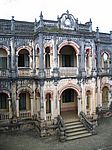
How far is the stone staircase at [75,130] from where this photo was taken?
1692 centimetres

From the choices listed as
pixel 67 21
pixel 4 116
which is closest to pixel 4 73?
pixel 4 116

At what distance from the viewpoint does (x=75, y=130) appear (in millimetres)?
17594

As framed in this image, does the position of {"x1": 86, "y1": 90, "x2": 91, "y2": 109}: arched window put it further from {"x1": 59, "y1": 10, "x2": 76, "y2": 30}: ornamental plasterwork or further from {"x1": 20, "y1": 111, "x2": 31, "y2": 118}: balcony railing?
{"x1": 59, "y1": 10, "x2": 76, "y2": 30}: ornamental plasterwork

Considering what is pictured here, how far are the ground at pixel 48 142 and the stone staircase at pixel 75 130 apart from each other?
473mm

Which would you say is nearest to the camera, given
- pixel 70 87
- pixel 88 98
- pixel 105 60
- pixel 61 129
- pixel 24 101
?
pixel 61 129

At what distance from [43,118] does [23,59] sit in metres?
6.17

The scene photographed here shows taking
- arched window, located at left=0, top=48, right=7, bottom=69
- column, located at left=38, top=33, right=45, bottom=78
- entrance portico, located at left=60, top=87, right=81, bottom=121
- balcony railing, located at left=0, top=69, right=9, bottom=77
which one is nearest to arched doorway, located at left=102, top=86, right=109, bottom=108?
entrance portico, located at left=60, top=87, right=81, bottom=121

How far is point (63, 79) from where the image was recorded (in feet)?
61.8

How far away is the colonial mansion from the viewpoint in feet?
60.2

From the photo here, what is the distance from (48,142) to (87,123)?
13.1 ft

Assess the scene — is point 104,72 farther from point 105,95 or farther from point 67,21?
point 67,21

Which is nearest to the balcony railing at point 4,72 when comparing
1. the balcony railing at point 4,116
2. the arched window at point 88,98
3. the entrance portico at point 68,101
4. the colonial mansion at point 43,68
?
the colonial mansion at point 43,68

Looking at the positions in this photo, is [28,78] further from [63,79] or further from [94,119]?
[94,119]

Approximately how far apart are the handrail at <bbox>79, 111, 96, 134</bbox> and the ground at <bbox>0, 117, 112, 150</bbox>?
58 centimetres
